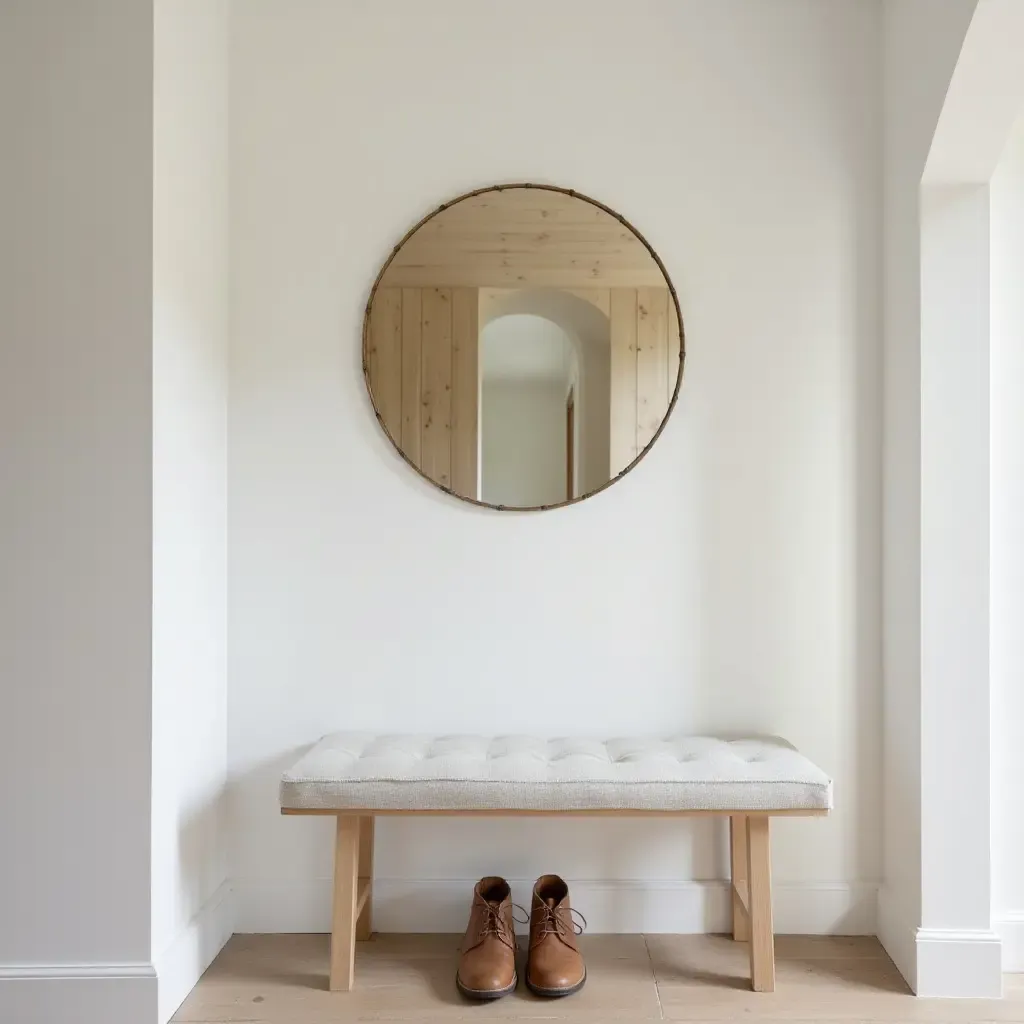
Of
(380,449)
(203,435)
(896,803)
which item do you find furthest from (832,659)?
(203,435)

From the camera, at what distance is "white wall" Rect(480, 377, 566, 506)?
226 centimetres

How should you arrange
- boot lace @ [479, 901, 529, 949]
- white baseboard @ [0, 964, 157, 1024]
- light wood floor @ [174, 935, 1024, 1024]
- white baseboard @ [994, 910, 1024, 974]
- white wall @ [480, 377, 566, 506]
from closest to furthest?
white baseboard @ [0, 964, 157, 1024] → light wood floor @ [174, 935, 1024, 1024] → boot lace @ [479, 901, 529, 949] → white baseboard @ [994, 910, 1024, 974] → white wall @ [480, 377, 566, 506]

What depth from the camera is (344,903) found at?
77.3 inches

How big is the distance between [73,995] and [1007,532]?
7.44ft

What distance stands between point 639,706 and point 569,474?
614mm

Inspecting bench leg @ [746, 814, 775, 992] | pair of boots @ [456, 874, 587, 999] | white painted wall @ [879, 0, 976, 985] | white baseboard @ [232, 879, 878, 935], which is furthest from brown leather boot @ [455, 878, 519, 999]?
white painted wall @ [879, 0, 976, 985]

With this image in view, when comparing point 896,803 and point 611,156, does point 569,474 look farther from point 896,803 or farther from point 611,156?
point 896,803

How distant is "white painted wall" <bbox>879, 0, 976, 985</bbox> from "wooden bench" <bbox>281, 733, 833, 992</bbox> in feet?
1.08

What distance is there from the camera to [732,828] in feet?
7.42

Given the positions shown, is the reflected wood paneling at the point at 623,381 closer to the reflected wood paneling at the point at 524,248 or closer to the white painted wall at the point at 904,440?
the reflected wood paneling at the point at 524,248

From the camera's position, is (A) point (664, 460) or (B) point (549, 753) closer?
(B) point (549, 753)

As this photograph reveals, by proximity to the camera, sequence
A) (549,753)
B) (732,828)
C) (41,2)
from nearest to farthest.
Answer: (41,2) < (549,753) < (732,828)

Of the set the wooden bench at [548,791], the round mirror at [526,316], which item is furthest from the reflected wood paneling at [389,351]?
the wooden bench at [548,791]

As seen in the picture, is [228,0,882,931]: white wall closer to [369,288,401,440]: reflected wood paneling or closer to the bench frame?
[369,288,401,440]: reflected wood paneling
